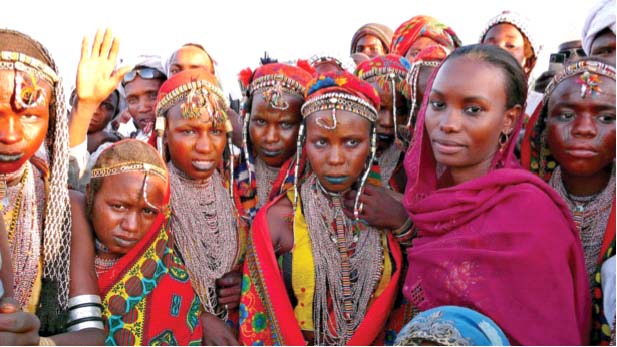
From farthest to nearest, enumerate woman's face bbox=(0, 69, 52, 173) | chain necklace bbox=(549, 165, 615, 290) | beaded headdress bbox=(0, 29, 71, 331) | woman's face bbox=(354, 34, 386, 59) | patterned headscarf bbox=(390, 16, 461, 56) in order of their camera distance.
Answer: woman's face bbox=(354, 34, 386, 59) → patterned headscarf bbox=(390, 16, 461, 56) → chain necklace bbox=(549, 165, 615, 290) → beaded headdress bbox=(0, 29, 71, 331) → woman's face bbox=(0, 69, 52, 173)

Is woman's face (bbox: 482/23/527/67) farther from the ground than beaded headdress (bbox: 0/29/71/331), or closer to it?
farther from the ground

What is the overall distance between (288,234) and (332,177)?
0.41m

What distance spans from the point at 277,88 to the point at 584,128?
5.93ft

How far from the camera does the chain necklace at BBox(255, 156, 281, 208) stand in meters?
4.29

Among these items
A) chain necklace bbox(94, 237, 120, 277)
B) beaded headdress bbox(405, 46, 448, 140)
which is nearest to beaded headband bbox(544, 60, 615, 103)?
beaded headdress bbox(405, 46, 448, 140)

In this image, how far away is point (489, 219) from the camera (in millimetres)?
3127

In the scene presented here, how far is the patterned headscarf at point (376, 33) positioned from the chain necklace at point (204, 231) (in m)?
3.54

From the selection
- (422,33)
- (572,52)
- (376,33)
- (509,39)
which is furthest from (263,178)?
(376,33)

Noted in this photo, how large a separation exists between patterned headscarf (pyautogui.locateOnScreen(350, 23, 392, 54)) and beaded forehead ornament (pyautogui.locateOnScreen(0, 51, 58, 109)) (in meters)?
4.59

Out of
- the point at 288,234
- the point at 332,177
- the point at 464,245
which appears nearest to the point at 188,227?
the point at 288,234

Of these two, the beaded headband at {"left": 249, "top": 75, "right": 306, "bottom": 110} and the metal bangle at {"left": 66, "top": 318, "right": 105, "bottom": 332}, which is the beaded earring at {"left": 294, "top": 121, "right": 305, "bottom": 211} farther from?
the metal bangle at {"left": 66, "top": 318, "right": 105, "bottom": 332}

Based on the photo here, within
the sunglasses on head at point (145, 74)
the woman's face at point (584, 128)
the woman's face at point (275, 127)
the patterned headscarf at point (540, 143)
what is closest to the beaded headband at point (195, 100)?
the woman's face at point (275, 127)

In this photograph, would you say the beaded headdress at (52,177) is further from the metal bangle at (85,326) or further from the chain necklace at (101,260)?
the chain necklace at (101,260)

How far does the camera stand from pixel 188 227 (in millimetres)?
3914
